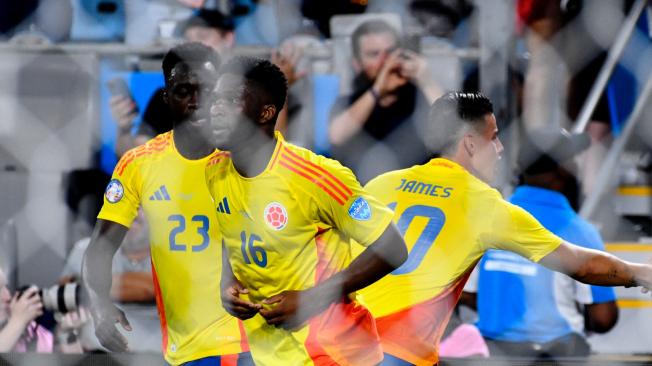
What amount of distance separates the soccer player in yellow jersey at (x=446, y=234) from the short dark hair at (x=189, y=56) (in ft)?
1.36

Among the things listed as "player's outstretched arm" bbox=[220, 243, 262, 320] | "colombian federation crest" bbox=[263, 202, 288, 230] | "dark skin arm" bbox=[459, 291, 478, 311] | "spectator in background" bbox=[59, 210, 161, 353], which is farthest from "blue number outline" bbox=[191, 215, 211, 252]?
"dark skin arm" bbox=[459, 291, 478, 311]

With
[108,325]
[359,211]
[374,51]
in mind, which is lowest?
[108,325]

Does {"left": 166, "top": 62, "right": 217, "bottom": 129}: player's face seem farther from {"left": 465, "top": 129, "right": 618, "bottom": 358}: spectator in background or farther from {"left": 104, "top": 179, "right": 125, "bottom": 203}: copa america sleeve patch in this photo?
{"left": 465, "top": 129, "right": 618, "bottom": 358}: spectator in background

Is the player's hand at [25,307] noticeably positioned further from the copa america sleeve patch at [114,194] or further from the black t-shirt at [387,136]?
the black t-shirt at [387,136]

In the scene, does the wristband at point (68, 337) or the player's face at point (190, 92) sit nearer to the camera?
the player's face at point (190, 92)

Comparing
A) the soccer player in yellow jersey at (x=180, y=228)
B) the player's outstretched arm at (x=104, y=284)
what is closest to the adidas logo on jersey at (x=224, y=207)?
the soccer player in yellow jersey at (x=180, y=228)

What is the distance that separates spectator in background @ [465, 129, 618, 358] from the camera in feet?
10.2

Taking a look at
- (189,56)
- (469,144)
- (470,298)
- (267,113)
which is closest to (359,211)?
(267,113)

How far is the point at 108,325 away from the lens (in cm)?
236

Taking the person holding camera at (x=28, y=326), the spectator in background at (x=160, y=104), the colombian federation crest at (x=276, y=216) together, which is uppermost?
the colombian federation crest at (x=276, y=216)

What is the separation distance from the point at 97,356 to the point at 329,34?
1.26 metres

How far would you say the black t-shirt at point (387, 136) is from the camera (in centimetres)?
308

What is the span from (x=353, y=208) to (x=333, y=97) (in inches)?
51.1

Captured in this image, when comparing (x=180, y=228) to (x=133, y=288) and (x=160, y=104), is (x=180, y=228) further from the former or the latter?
(x=160, y=104)
